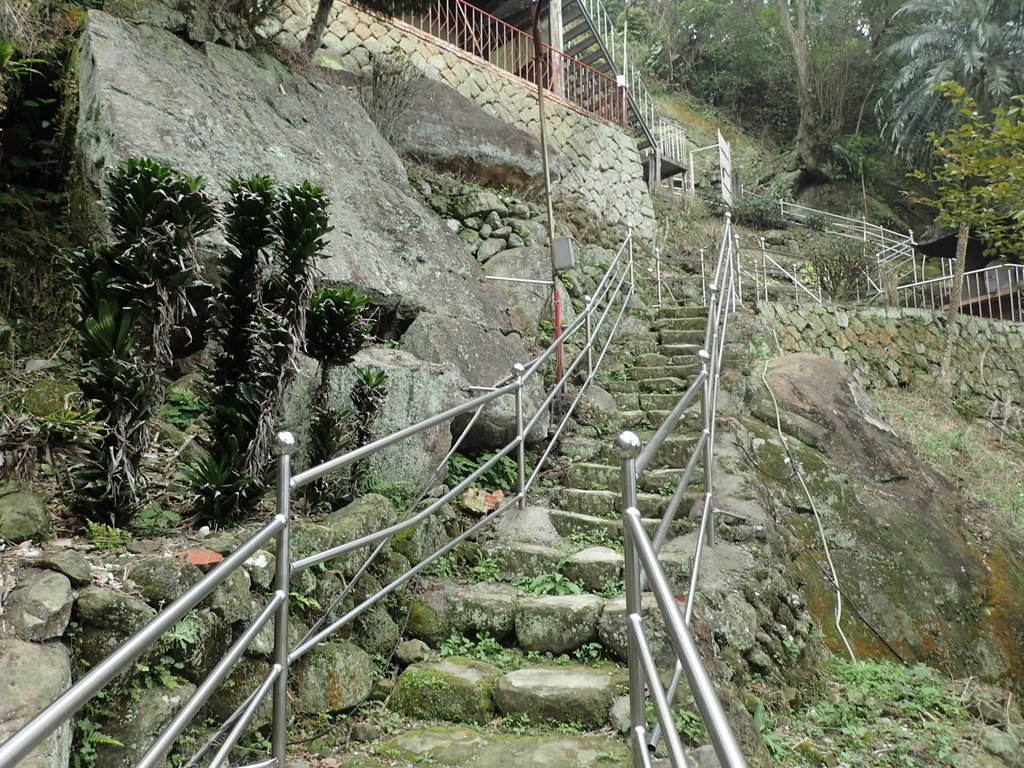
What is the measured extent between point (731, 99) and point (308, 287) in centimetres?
2414

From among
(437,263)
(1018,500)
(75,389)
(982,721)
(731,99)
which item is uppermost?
(731,99)

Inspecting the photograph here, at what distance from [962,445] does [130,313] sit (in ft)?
26.6

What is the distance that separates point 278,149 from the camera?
5.16 m

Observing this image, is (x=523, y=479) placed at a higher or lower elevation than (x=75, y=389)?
lower

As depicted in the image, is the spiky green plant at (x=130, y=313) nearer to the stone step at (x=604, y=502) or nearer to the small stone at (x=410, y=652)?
the small stone at (x=410, y=652)

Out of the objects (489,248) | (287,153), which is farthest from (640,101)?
(287,153)

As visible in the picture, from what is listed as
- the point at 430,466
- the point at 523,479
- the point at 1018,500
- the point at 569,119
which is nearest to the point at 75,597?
the point at 430,466

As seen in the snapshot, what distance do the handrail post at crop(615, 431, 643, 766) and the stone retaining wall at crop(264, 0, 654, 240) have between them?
7245mm

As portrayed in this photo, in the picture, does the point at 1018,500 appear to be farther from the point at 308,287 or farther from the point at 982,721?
the point at 308,287

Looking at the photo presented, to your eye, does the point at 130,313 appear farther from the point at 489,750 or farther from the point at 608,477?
the point at 608,477

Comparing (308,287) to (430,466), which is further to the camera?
(430,466)

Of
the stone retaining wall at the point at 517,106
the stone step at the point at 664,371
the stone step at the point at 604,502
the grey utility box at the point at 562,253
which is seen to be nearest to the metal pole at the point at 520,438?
the stone step at the point at 604,502

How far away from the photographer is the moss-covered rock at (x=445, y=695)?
2742 mm

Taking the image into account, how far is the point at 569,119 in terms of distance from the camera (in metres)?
11.3
